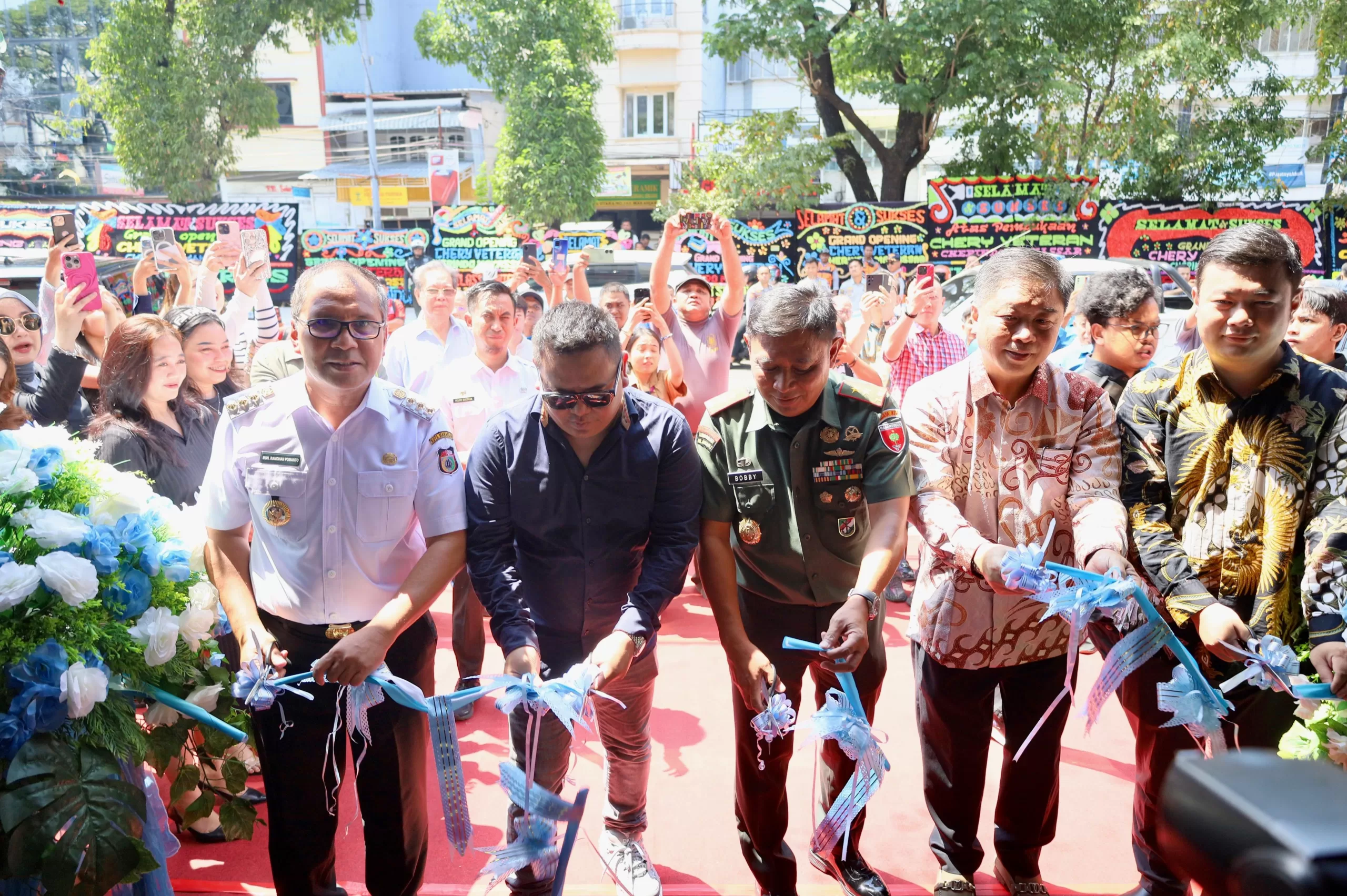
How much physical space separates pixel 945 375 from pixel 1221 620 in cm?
89

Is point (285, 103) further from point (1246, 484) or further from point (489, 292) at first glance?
point (1246, 484)

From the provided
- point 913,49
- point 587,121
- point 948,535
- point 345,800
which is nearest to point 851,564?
point 948,535

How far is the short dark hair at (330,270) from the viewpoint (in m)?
2.26

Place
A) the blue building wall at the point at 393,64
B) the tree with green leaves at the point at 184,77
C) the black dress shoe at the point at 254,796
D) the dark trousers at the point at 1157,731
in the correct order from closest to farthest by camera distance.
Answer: the dark trousers at the point at 1157,731 → the black dress shoe at the point at 254,796 → the tree with green leaves at the point at 184,77 → the blue building wall at the point at 393,64

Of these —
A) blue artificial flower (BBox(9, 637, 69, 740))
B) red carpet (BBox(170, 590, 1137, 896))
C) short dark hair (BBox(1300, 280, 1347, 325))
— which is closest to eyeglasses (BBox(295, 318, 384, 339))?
blue artificial flower (BBox(9, 637, 69, 740))

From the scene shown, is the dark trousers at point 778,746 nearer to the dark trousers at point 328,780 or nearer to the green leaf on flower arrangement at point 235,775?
the dark trousers at point 328,780

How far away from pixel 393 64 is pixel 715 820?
110ft

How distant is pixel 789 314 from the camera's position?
2.30m

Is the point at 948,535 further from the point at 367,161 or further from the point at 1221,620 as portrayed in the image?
the point at 367,161

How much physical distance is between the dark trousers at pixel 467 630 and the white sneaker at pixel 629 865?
126cm

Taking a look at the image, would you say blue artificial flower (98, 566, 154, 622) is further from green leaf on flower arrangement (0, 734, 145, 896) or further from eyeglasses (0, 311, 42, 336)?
eyeglasses (0, 311, 42, 336)

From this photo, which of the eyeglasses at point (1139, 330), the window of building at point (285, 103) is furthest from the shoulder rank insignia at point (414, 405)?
the window of building at point (285, 103)

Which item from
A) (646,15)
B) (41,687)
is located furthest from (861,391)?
(646,15)

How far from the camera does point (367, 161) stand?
29.6 m
